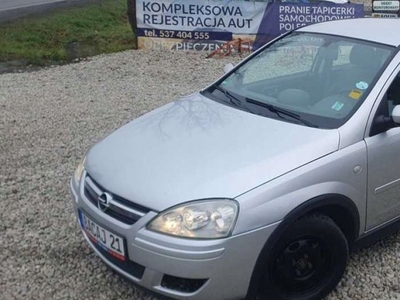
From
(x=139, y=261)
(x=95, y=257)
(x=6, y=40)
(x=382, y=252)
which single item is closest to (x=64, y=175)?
(x=95, y=257)

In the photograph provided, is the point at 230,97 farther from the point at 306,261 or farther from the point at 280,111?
the point at 306,261

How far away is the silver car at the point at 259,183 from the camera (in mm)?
3018

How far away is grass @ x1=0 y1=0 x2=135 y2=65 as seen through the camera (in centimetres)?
1350

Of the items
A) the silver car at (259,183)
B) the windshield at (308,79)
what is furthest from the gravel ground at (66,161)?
the windshield at (308,79)

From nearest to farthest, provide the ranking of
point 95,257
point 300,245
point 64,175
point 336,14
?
point 300,245, point 95,257, point 64,175, point 336,14

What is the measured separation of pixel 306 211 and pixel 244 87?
4.68ft

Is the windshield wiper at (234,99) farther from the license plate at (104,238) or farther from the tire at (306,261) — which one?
the license plate at (104,238)

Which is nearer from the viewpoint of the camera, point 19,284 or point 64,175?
point 19,284

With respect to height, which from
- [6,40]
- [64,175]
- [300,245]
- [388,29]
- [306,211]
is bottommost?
[6,40]

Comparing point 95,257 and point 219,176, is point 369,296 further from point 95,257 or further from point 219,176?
point 95,257

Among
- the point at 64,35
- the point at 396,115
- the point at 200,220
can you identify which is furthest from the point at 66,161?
the point at 64,35

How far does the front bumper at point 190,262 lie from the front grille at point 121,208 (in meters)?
0.03

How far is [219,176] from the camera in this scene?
124 inches

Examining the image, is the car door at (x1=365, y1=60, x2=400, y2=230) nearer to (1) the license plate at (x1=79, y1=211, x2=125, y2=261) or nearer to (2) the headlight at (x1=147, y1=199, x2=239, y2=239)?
(2) the headlight at (x1=147, y1=199, x2=239, y2=239)
